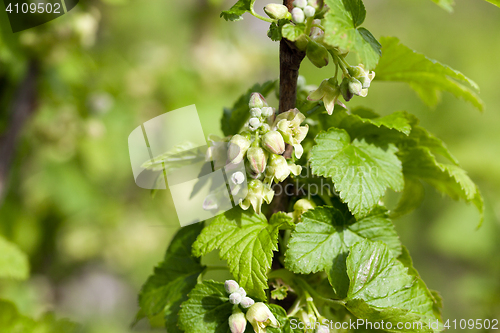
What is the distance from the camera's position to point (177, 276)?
67 cm

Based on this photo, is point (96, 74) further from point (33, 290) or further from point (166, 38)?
point (166, 38)

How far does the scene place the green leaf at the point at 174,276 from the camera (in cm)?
65

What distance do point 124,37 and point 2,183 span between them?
1574mm

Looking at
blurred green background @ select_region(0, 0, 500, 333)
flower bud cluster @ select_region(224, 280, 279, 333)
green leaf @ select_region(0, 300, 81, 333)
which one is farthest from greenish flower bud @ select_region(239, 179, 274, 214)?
blurred green background @ select_region(0, 0, 500, 333)

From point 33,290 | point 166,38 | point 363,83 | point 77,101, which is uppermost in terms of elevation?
point 363,83

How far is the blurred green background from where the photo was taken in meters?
1.34

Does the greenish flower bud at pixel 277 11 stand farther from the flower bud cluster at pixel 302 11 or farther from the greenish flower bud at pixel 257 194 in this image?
the greenish flower bud at pixel 257 194

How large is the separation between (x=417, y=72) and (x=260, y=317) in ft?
1.53

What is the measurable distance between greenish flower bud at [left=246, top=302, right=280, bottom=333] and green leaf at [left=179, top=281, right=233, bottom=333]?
54mm

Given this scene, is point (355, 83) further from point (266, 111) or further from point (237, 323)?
point (237, 323)

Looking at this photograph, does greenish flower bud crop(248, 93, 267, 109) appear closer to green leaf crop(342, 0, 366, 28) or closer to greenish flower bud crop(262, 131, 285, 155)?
greenish flower bud crop(262, 131, 285, 155)

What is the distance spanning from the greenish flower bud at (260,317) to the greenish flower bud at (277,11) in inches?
14.3

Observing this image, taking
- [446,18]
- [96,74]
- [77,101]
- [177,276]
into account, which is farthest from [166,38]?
[446,18]

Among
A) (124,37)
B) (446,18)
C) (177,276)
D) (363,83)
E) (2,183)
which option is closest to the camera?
(363,83)
